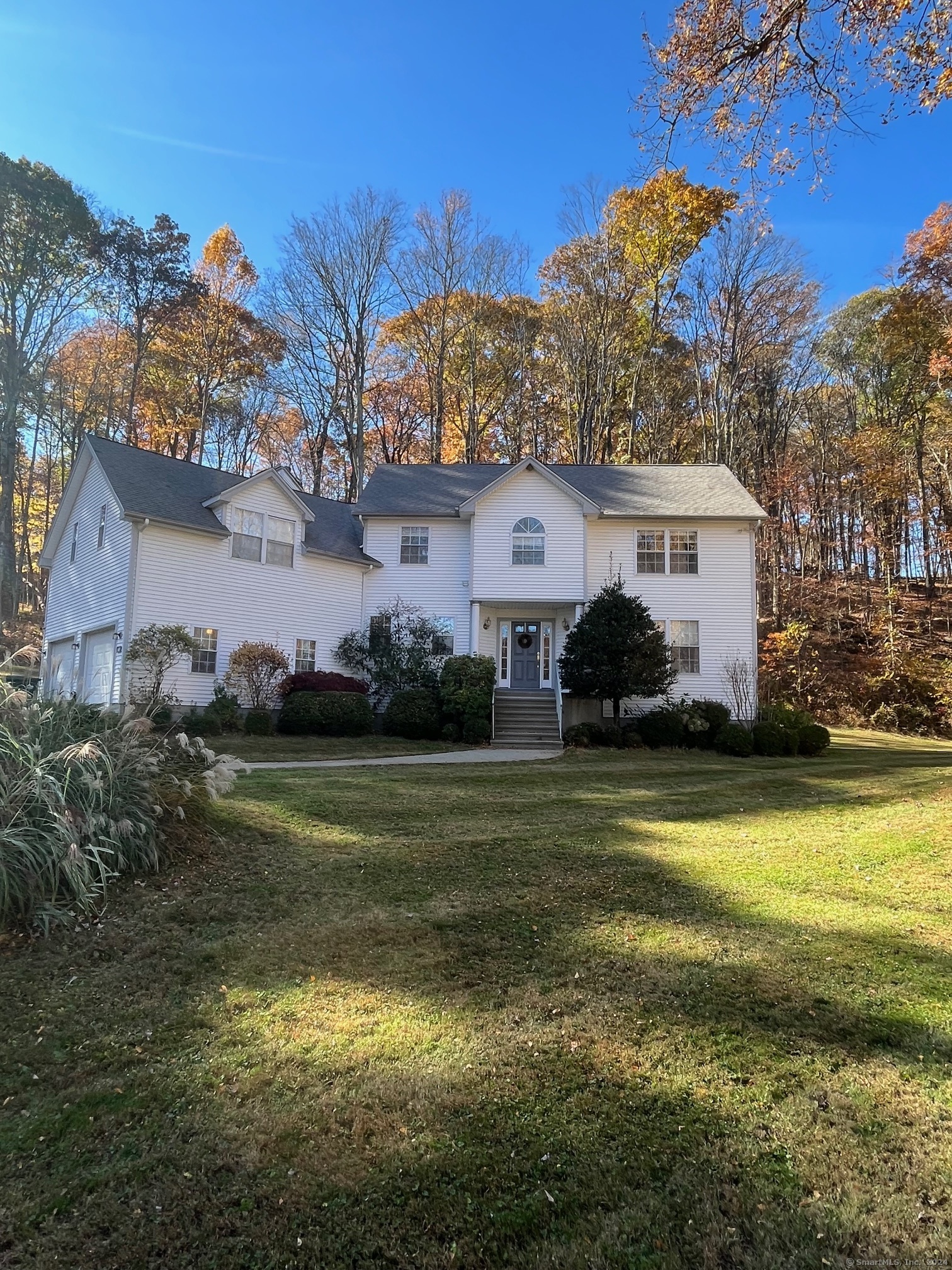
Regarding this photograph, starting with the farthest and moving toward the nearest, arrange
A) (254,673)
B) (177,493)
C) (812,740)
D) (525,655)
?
1. (525,655)
2. (177,493)
3. (254,673)
4. (812,740)

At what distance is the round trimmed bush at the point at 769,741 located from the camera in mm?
15359

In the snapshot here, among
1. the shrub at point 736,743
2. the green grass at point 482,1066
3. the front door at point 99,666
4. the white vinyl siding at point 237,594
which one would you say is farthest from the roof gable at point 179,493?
the green grass at point 482,1066

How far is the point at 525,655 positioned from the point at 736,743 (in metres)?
6.78

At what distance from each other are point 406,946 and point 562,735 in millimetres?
13240

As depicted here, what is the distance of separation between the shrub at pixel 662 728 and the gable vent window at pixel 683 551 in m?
5.37

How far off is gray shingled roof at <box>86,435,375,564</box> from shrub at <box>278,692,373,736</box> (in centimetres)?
468

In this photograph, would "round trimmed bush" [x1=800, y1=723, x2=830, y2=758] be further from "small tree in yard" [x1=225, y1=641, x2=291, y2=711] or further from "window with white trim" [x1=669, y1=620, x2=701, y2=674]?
"small tree in yard" [x1=225, y1=641, x2=291, y2=711]

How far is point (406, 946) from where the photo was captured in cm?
418

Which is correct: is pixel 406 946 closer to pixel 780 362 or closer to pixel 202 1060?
pixel 202 1060

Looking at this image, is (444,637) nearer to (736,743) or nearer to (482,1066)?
(736,743)

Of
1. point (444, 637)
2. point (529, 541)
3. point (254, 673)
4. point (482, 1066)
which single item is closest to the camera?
point (482, 1066)

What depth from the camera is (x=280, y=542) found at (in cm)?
1905

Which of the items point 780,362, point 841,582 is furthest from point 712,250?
point 841,582

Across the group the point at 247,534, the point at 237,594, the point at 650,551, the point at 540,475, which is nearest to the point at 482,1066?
the point at 237,594
